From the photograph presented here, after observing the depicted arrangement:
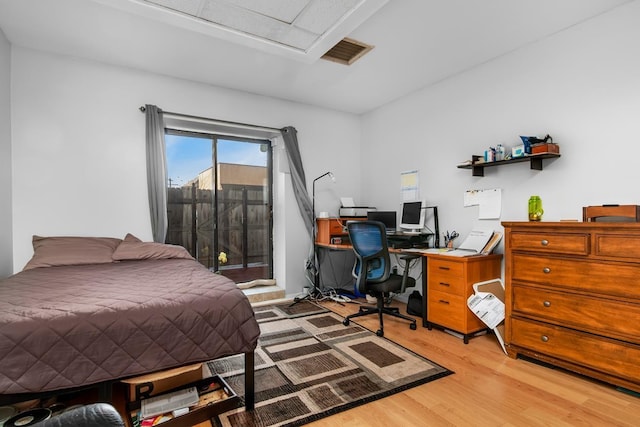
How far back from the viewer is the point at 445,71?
3.56 meters

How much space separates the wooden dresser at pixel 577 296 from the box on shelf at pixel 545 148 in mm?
672

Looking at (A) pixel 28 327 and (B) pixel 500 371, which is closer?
(A) pixel 28 327

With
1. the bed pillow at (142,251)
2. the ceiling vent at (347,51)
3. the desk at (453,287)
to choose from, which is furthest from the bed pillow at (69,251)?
the desk at (453,287)

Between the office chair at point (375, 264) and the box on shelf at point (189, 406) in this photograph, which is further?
the office chair at point (375, 264)

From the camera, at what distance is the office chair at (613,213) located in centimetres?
214

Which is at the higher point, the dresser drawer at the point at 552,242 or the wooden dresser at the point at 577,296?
the dresser drawer at the point at 552,242

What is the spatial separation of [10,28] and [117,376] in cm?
308

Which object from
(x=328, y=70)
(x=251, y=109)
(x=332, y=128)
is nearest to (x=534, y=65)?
(x=328, y=70)

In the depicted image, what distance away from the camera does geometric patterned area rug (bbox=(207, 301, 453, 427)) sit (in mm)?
1898

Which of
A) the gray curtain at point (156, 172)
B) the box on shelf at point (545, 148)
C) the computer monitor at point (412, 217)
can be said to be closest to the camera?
the box on shelf at point (545, 148)

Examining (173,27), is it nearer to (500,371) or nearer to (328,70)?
(328,70)

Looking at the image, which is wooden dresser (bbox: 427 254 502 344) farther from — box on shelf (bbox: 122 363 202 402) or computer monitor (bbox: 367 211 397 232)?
box on shelf (bbox: 122 363 202 402)

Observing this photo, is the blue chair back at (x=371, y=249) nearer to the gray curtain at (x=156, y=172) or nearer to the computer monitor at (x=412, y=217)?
the computer monitor at (x=412, y=217)

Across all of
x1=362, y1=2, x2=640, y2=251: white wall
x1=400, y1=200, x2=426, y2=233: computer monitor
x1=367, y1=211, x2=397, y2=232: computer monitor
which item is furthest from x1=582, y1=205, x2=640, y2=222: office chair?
x1=367, y1=211, x2=397, y2=232: computer monitor
